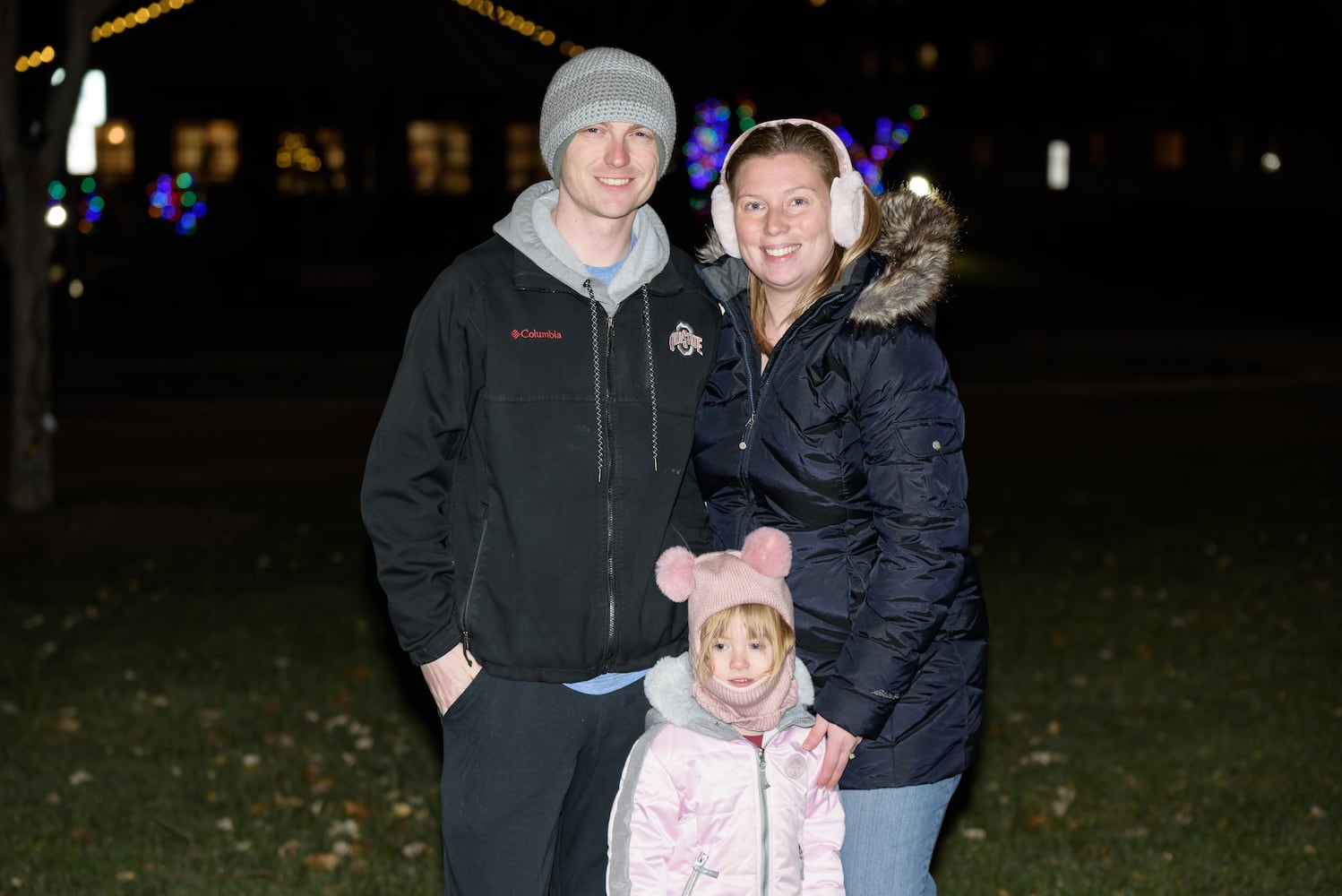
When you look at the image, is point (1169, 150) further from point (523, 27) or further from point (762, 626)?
point (762, 626)

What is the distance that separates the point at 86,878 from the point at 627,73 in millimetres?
3859

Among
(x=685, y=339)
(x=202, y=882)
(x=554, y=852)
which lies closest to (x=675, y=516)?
(x=685, y=339)

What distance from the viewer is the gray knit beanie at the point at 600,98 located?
3.58 metres

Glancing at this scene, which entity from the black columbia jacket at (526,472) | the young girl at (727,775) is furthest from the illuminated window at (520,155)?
the young girl at (727,775)

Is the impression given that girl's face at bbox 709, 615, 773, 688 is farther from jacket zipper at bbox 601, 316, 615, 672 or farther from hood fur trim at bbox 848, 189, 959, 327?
hood fur trim at bbox 848, 189, 959, 327

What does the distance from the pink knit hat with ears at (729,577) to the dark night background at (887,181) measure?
2.50ft

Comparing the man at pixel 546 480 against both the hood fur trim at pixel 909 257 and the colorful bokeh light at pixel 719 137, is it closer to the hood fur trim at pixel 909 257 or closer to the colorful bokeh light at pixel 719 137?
the hood fur trim at pixel 909 257

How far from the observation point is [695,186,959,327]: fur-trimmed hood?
3285 millimetres

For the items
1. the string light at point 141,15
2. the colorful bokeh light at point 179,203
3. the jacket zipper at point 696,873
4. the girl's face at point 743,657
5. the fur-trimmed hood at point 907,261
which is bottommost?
the jacket zipper at point 696,873

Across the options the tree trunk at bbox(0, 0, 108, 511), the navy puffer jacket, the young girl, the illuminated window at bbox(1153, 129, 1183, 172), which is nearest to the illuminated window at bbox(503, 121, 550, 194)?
the tree trunk at bbox(0, 0, 108, 511)

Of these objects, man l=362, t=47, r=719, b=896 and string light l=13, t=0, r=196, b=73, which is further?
string light l=13, t=0, r=196, b=73

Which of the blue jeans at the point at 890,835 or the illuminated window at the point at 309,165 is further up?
the illuminated window at the point at 309,165

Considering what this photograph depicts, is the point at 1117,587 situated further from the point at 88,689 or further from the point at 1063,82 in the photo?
the point at 1063,82

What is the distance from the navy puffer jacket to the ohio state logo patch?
10cm
